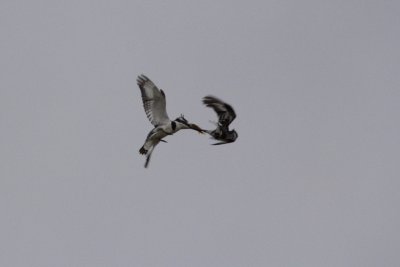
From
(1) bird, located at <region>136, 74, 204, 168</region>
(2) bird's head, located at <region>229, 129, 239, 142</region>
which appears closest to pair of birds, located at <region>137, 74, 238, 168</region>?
(1) bird, located at <region>136, 74, 204, 168</region>

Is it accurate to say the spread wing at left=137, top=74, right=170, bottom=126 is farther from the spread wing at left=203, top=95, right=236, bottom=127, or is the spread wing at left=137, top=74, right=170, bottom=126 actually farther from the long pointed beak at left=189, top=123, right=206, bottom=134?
the spread wing at left=203, top=95, right=236, bottom=127

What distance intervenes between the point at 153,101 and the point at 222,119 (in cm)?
714

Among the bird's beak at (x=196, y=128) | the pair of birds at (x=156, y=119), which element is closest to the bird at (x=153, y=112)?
the pair of birds at (x=156, y=119)

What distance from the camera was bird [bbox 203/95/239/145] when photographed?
186 ft

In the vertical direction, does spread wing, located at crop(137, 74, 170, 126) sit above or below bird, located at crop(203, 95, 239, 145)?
above

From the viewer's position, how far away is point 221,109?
57.2 m

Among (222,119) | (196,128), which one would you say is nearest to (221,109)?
(222,119)

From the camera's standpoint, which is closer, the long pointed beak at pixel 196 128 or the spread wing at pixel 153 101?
the long pointed beak at pixel 196 128

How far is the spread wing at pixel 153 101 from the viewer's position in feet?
208

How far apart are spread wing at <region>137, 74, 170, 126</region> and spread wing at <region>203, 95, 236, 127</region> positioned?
20.6 feet

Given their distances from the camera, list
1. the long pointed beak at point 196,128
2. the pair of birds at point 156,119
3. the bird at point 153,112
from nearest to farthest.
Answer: the long pointed beak at point 196,128, the pair of birds at point 156,119, the bird at point 153,112

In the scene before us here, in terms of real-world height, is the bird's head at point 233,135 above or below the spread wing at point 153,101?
below

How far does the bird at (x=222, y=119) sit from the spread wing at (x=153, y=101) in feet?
17.9

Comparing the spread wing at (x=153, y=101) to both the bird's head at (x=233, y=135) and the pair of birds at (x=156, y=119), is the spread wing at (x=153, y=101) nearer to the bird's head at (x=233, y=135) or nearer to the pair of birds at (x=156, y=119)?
the pair of birds at (x=156, y=119)
